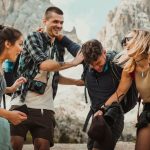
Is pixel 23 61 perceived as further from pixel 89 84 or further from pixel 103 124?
pixel 103 124

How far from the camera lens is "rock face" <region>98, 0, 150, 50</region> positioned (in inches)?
2960

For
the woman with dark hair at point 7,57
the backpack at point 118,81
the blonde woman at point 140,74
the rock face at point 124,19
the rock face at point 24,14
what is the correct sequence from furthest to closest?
the rock face at point 24,14, the rock face at point 124,19, the backpack at point 118,81, the blonde woman at point 140,74, the woman with dark hair at point 7,57

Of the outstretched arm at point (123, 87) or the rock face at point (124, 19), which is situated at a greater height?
the outstretched arm at point (123, 87)

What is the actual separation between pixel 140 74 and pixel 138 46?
39 centimetres

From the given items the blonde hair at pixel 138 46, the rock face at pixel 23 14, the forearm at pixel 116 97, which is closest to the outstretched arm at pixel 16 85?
the forearm at pixel 116 97

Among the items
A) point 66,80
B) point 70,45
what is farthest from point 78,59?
point 66,80

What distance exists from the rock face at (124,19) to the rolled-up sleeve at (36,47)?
6797cm

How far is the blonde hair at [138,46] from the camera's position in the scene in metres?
6.01

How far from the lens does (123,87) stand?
6125mm

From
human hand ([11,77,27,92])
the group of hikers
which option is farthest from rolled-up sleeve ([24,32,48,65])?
human hand ([11,77,27,92])

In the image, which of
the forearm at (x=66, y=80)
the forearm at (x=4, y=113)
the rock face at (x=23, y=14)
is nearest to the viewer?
the forearm at (x=4, y=113)

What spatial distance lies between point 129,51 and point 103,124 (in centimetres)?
107

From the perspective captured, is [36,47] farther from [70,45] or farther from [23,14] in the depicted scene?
[23,14]

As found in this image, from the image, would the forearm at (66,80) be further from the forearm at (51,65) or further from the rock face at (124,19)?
the rock face at (124,19)
